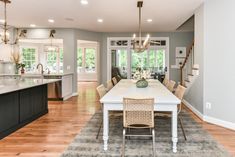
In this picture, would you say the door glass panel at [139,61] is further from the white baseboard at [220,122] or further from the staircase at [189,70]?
the white baseboard at [220,122]

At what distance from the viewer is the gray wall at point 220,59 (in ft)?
14.6

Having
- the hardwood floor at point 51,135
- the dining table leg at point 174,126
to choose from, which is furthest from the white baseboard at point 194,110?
the dining table leg at point 174,126

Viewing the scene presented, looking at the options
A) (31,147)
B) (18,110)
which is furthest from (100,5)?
(31,147)

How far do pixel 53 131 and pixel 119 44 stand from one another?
6.83 meters

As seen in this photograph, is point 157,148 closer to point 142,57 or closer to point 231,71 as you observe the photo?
point 231,71

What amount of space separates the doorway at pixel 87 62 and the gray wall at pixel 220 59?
11.4m

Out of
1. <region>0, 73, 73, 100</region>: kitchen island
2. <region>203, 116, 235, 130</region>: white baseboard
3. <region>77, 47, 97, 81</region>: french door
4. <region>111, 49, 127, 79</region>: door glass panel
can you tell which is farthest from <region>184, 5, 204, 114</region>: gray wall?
<region>77, 47, 97, 81</region>: french door

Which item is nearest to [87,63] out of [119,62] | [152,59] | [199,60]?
[119,62]

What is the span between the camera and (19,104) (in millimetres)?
4527

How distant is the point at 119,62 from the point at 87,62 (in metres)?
5.95

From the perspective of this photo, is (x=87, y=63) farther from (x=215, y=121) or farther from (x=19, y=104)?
(x=215, y=121)

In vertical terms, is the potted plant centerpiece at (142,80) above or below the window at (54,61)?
below

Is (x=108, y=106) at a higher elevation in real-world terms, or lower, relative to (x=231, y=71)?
lower

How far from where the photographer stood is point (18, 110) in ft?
14.7
